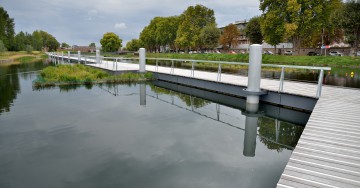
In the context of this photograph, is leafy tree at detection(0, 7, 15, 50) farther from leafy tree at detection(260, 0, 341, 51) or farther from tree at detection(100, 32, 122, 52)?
leafy tree at detection(260, 0, 341, 51)

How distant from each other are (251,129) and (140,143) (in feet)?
12.6

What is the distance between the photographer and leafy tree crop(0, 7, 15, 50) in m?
75.3

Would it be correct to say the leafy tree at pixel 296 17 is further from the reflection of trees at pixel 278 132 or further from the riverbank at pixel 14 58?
the riverbank at pixel 14 58

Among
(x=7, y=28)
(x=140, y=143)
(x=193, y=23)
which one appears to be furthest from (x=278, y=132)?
(x=7, y=28)

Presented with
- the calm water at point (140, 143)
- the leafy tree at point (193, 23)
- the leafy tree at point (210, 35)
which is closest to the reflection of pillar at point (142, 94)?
the calm water at point (140, 143)

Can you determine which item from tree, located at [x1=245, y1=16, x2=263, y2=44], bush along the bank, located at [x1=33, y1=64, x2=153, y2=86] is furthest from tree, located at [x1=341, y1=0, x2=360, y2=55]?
bush along the bank, located at [x1=33, y1=64, x2=153, y2=86]

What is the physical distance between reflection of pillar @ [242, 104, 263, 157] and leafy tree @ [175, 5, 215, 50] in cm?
5054

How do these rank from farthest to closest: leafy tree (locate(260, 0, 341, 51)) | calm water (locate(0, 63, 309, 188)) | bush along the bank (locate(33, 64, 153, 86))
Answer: leafy tree (locate(260, 0, 341, 51)) → bush along the bank (locate(33, 64, 153, 86)) → calm water (locate(0, 63, 309, 188))

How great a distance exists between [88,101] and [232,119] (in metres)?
7.06

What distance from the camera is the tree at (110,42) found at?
103m

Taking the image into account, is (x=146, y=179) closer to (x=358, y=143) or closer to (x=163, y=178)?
(x=163, y=178)

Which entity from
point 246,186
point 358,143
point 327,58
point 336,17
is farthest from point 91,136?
point 336,17

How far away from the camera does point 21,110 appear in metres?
10.8

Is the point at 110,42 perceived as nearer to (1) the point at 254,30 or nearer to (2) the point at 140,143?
(1) the point at 254,30
